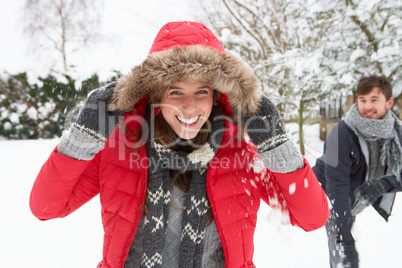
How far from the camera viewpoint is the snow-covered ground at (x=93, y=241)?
122 inches

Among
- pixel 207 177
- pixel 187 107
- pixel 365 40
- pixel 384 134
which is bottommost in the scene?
pixel 207 177

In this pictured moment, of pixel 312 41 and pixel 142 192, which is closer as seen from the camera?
pixel 142 192

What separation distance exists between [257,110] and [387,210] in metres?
2.24

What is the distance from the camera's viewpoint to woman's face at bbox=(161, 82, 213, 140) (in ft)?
4.84

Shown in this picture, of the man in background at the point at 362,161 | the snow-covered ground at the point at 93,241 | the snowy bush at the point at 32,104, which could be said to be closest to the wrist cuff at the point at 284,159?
the man in background at the point at 362,161

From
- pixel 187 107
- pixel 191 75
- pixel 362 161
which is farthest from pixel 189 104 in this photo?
pixel 362 161

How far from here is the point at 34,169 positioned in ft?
20.6

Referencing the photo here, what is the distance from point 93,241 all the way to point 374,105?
3.48 metres

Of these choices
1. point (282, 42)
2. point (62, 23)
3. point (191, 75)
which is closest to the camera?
point (191, 75)

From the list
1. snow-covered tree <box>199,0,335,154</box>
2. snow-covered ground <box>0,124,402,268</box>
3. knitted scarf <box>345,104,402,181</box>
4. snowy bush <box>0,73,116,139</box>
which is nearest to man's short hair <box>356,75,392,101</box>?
knitted scarf <box>345,104,402,181</box>

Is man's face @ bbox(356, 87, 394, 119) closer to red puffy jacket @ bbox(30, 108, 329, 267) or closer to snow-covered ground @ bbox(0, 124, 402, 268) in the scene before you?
snow-covered ground @ bbox(0, 124, 402, 268)

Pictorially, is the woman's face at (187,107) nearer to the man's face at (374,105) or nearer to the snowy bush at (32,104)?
the man's face at (374,105)

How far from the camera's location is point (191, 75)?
1384mm

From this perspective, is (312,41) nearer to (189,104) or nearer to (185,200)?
(189,104)
